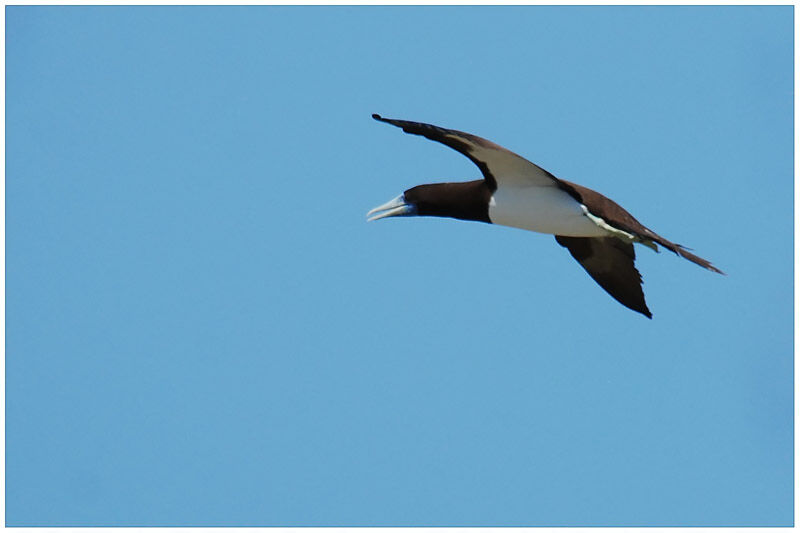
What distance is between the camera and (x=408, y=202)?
44.6 feet

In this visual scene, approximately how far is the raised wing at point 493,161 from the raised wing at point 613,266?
1771mm

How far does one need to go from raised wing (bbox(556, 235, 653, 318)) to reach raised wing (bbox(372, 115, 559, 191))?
177cm

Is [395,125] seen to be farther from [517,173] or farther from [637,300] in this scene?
[637,300]

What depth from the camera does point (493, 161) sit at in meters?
12.6

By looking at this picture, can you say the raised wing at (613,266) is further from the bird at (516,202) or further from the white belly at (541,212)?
the white belly at (541,212)

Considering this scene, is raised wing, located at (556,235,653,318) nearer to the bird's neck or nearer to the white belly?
the white belly

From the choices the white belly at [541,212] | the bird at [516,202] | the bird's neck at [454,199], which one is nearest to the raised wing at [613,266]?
the bird at [516,202]

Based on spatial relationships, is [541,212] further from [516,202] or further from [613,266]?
[613,266]

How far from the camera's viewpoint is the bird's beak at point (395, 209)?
13586 mm

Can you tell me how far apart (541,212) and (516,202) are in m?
0.25

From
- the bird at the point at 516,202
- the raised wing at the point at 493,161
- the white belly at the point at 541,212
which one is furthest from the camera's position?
the white belly at the point at 541,212

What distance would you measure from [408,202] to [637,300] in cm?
263

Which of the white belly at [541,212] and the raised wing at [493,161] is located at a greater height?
the raised wing at [493,161]

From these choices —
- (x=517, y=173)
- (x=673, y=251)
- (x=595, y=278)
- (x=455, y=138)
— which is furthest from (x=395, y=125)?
(x=595, y=278)
